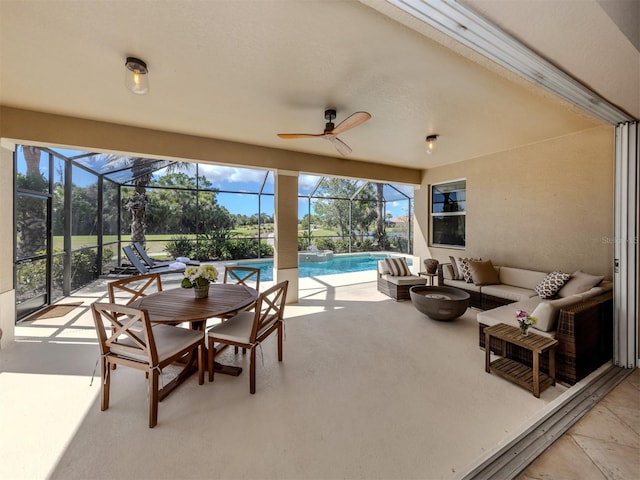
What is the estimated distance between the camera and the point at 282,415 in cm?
195

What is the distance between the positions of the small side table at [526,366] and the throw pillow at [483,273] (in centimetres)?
183

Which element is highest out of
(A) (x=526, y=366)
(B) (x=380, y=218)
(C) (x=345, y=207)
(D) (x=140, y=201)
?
(C) (x=345, y=207)

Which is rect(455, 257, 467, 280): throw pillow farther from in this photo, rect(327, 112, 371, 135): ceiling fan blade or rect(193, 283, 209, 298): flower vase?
rect(193, 283, 209, 298): flower vase

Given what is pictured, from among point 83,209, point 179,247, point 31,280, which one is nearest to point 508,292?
point 31,280

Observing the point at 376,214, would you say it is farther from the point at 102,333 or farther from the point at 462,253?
the point at 102,333

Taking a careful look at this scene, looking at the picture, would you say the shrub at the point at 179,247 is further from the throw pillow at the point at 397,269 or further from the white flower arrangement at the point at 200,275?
the white flower arrangement at the point at 200,275

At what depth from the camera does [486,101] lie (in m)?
2.80

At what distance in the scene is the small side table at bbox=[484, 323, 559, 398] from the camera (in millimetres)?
2193

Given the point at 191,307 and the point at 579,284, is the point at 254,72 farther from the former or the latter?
the point at 579,284

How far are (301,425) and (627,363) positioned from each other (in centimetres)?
329

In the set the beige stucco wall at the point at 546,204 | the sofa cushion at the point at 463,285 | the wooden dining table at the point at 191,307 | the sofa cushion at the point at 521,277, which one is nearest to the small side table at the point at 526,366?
the sofa cushion at the point at 463,285

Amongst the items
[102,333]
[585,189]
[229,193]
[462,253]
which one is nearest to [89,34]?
[102,333]

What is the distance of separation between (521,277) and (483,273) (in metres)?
0.55

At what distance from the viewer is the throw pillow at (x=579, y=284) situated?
3.26 m
